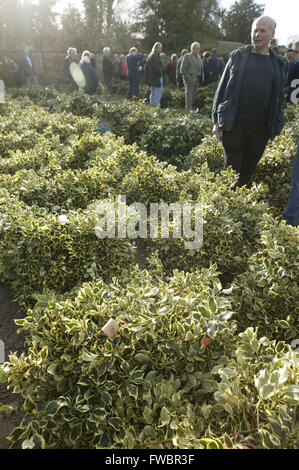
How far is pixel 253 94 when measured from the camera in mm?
3492

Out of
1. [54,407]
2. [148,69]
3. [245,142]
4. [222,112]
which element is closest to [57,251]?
[54,407]

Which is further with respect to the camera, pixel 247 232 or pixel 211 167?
pixel 211 167

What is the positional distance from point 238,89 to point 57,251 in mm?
2629

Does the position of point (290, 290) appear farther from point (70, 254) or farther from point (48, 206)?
point (48, 206)

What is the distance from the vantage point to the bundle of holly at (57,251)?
2.51 m

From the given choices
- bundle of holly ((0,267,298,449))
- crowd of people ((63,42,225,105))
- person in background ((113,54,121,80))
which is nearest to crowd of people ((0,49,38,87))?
crowd of people ((63,42,225,105))

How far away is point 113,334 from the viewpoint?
159cm

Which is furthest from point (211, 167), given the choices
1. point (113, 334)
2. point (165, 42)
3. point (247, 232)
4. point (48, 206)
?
point (165, 42)

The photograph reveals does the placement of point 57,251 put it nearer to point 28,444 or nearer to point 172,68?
point 28,444

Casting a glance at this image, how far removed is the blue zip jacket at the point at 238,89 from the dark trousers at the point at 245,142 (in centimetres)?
10

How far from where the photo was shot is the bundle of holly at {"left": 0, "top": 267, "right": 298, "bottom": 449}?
4.14 feet

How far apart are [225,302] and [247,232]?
4.77 ft

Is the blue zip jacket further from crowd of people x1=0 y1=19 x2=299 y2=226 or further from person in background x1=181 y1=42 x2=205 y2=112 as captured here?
person in background x1=181 y1=42 x2=205 y2=112

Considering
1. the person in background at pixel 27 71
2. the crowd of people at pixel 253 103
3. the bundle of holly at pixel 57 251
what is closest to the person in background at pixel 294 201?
the crowd of people at pixel 253 103
